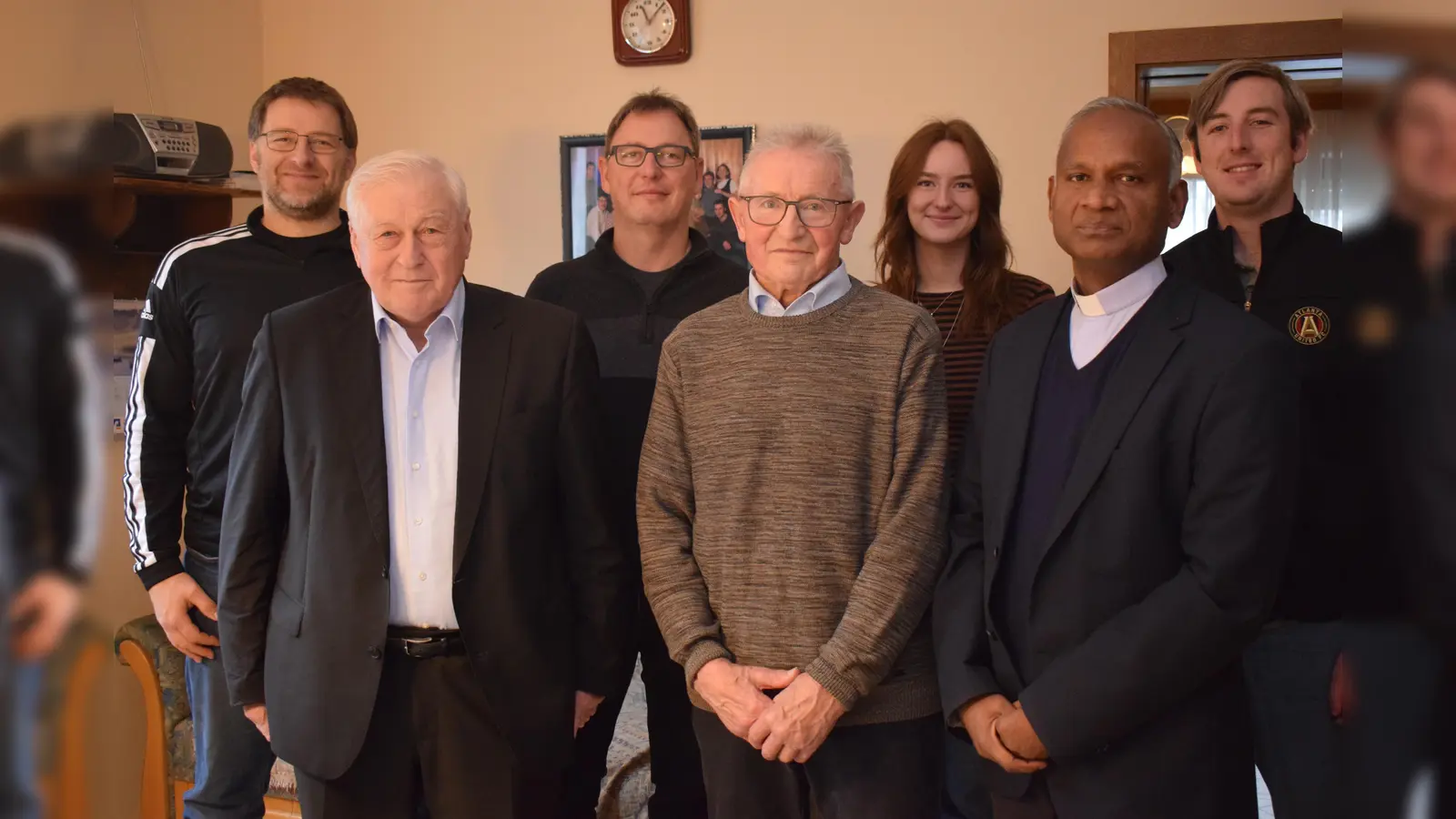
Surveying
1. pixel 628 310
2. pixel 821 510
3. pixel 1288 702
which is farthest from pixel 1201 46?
pixel 821 510

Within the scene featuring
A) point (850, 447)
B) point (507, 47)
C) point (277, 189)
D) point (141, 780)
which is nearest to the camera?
point (141, 780)

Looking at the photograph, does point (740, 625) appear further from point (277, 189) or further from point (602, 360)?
point (277, 189)

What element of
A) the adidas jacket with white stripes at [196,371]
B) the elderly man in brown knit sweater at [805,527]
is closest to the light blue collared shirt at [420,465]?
the elderly man in brown knit sweater at [805,527]

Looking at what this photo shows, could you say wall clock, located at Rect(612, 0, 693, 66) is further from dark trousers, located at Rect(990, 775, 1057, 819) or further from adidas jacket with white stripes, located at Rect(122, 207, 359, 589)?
dark trousers, located at Rect(990, 775, 1057, 819)

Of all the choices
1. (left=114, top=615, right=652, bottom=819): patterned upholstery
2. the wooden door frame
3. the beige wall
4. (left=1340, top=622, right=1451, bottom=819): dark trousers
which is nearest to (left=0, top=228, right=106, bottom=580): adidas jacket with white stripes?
(left=1340, top=622, right=1451, bottom=819): dark trousers

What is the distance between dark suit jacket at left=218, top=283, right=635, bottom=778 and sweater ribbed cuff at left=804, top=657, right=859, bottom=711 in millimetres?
403

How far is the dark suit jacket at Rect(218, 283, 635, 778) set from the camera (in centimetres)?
173

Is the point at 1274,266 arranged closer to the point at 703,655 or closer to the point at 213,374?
the point at 703,655

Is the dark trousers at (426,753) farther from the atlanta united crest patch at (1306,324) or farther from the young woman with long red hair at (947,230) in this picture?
the atlanta united crest patch at (1306,324)

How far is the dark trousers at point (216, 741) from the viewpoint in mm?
2244

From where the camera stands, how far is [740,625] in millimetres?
1733

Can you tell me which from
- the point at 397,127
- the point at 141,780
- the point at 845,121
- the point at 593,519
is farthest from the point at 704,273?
the point at 397,127

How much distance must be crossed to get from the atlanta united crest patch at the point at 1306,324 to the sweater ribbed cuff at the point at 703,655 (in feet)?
3.50

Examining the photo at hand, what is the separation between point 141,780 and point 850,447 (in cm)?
143
